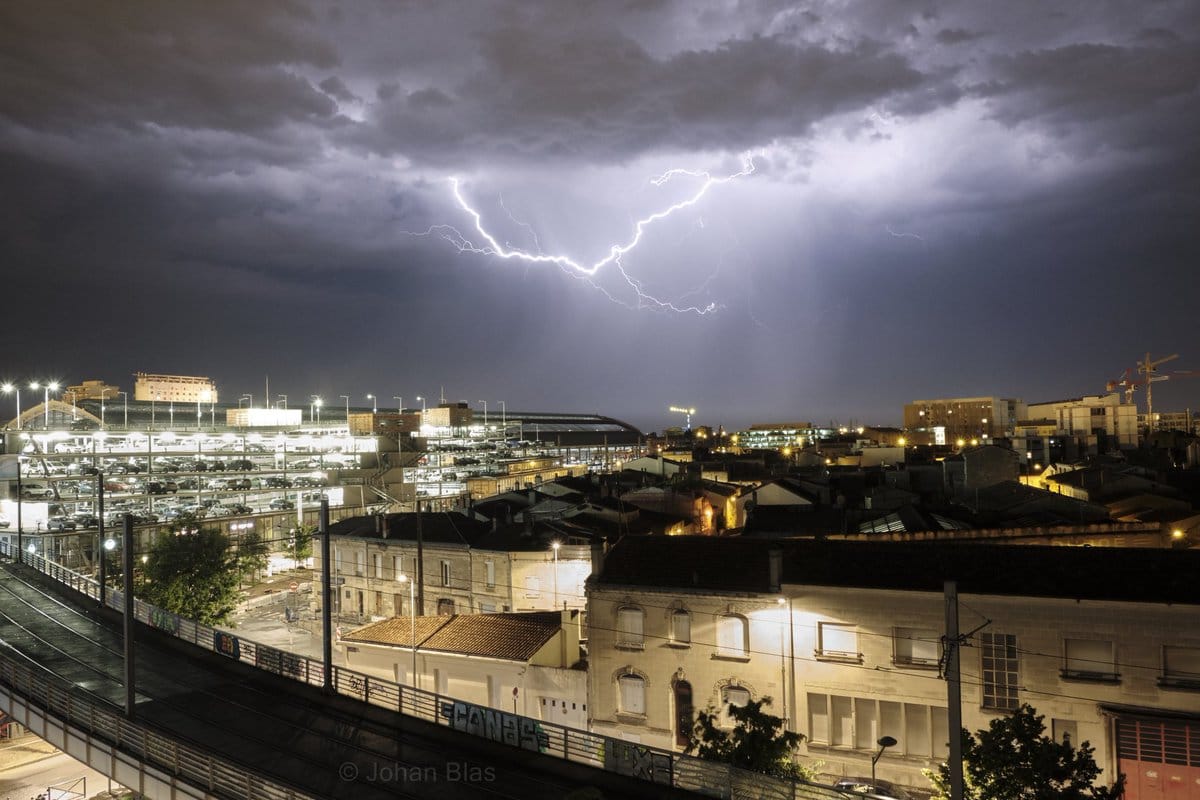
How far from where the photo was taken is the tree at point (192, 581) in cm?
3956

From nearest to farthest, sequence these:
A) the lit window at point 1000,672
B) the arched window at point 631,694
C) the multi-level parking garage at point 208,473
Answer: the lit window at point 1000,672 < the arched window at point 631,694 < the multi-level parking garage at point 208,473

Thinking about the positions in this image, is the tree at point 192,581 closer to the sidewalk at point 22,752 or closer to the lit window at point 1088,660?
the sidewalk at point 22,752

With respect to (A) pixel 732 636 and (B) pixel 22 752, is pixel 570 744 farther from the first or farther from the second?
(B) pixel 22 752

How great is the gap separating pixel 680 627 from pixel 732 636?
175 centimetres

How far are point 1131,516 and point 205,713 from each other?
40.4 m

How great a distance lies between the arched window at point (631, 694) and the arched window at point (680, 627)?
6.07 feet

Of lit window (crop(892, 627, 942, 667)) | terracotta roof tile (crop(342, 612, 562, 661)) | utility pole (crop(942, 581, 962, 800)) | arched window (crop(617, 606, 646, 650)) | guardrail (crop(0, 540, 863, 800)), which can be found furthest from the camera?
terracotta roof tile (crop(342, 612, 562, 661))

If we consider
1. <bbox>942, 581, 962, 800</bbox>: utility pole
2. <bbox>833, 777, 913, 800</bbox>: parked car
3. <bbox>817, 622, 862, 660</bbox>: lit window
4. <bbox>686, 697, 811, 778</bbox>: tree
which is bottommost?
<bbox>833, 777, 913, 800</bbox>: parked car

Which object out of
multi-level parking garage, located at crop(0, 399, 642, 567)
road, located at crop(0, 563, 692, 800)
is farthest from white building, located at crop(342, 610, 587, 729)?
multi-level parking garage, located at crop(0, 399, 642, 567)

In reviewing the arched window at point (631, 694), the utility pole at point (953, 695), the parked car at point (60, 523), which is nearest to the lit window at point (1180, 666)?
the utility pole at point (953, 695)

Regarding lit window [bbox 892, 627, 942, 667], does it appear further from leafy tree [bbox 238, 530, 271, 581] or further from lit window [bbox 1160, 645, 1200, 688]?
leafy tree [bbox 238, 530, 271, 581]

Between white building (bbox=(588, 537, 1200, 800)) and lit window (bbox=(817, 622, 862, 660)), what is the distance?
4 centimetres

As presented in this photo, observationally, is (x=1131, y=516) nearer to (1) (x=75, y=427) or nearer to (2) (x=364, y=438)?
(2) (x=364, y=438)

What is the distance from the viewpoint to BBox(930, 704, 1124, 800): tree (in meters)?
14.3
